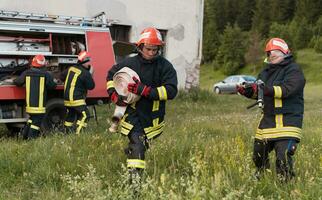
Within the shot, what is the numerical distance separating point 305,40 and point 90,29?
7363 cm

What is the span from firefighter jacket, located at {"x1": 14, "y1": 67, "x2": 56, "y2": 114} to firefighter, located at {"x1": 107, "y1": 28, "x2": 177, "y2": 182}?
3.95 meters

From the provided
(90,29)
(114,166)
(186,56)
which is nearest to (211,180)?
(114,166)

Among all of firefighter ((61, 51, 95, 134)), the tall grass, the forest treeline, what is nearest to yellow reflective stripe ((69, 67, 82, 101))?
firefighter ((61, 51, 95, 134))

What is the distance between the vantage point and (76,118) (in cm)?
1001

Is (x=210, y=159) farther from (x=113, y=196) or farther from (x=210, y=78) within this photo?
(x=210, y=78)

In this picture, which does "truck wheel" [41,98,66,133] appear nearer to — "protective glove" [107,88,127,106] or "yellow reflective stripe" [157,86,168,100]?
"protective glove" [107,88,127,106]

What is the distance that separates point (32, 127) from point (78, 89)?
1.13 metres

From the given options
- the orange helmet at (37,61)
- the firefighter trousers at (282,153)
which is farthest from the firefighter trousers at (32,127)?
the firefighter trousers at (282,153)

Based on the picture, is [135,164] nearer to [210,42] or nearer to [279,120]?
[279,120]

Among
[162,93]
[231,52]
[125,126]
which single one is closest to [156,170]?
[125,126]

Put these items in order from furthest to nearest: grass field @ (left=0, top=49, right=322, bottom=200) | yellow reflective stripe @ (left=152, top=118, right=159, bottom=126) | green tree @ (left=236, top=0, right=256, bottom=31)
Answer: green tree @ (left=236, top=0, right=256, bottom=31), yellow reflective stripe @ (left=152, top=118, right=159, bottom=126), grass field @ (left=0, top=49, right=322, bottom=200)

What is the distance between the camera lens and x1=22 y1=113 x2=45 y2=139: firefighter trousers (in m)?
9.23

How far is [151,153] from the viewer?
20.8ft

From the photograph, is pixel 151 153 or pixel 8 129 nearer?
pixel 151 153
